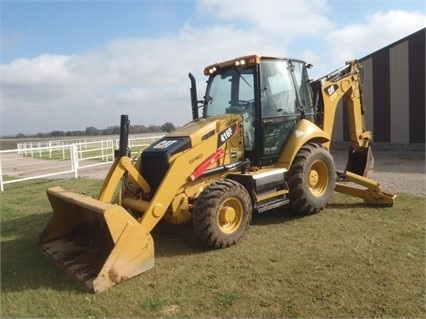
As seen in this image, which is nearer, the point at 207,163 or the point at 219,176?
the point at 207,163

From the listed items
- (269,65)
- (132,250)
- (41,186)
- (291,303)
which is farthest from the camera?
(41,186)

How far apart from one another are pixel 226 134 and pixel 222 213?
1.31 metres

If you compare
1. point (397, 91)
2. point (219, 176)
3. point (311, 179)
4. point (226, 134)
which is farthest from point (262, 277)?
point (397, 91)

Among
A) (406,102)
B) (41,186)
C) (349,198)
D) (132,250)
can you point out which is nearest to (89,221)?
(132,250)

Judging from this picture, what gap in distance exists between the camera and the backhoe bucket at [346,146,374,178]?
8.30 m

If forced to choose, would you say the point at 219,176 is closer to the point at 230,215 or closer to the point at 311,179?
the point at 230,215

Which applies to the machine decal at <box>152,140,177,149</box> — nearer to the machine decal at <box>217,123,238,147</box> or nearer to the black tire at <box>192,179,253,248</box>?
the machine decal at <box>217,123,238,147</box>

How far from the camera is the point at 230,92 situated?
684 centimetres

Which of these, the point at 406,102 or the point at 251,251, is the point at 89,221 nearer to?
the point at 251,251

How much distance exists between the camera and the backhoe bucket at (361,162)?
8.30 meters

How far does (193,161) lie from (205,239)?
111 cm

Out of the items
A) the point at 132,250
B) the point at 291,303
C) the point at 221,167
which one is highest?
the point at 221,167

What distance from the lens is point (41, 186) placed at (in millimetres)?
12719

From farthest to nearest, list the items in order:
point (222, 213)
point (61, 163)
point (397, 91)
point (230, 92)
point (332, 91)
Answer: point (61, 163)
point (397, 91)
point (332, 91)
point (230, 92)
point (222, 213)
